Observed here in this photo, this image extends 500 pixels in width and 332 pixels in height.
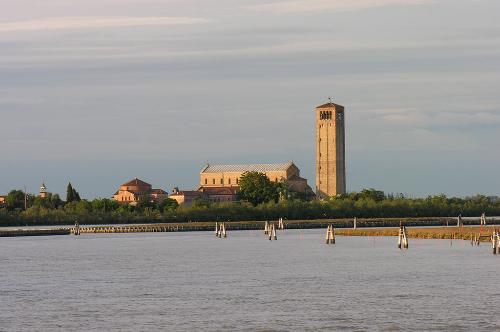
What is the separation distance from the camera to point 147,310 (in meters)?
53.1

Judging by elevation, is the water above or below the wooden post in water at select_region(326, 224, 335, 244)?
below

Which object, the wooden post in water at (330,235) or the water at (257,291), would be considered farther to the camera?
the wooden post in water at (330,235)

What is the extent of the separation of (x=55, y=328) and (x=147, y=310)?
22.0 ft

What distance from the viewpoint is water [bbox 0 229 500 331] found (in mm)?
48312

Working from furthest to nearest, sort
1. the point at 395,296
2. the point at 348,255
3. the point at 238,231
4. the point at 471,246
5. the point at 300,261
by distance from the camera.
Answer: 1. the point at 238,231
2. the point at 471,246
3. the point at 348,255
4. the point at 300,261
5. the point at 395,296

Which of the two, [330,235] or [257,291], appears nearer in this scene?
[257,291]

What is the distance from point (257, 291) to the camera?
61719 mm

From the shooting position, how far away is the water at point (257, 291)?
159ft

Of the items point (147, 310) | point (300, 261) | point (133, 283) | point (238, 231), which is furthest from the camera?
point (238, 231)

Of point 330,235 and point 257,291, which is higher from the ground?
point 330,235

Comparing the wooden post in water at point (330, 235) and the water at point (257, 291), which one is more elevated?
the wooden post in water at point (330, 235)

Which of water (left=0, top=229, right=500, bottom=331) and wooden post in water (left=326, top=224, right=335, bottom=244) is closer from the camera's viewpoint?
water (left=0, top=229, right=500, bottom=331)

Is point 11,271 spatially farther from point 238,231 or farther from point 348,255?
point 238,231

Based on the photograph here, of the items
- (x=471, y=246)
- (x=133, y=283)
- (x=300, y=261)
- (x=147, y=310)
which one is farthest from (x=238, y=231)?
(x=147, y=310)
